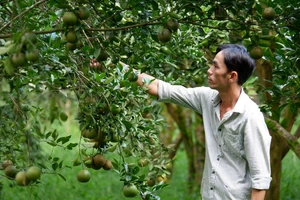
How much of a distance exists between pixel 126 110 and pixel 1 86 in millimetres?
1094

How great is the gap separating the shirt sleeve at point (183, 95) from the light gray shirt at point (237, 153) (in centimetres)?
12

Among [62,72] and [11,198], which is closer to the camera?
[62,72]

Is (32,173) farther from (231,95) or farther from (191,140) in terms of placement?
(191,140)

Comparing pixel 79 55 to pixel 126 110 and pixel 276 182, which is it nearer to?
pixel 126 110

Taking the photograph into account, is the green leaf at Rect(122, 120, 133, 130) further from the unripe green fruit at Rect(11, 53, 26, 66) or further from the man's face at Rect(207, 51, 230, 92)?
the unripe green fruit at Rect(11, 53, 26, 66)

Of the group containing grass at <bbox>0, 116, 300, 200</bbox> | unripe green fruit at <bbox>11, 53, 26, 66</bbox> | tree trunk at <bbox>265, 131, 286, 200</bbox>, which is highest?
unripe green fruit at <bbox>11, 53, 26, 66</bbox>

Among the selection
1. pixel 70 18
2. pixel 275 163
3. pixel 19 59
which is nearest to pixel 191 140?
Answer: pixel 275 163

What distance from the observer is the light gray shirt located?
3.29m

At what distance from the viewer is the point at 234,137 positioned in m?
3.39

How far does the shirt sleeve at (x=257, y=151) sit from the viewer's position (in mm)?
3270

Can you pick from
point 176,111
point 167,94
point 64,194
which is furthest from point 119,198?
point 167,94

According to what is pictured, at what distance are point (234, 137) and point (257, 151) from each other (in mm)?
158

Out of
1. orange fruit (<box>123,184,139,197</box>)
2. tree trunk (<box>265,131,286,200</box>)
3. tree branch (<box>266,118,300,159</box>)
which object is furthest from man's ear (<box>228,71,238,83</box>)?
tree trunk (<box>265,131,286,200</box>)

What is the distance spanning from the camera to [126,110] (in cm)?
345
